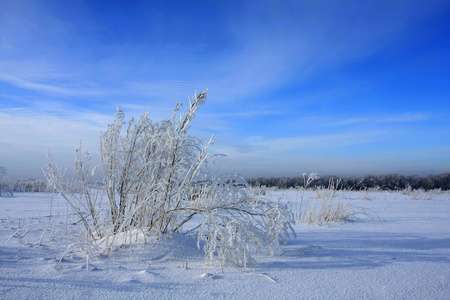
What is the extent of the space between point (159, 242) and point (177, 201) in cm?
42

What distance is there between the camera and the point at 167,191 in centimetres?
286

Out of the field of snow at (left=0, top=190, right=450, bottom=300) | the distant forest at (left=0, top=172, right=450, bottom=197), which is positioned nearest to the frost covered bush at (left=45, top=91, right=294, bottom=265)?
the field of snow at (left=0, top=190, right=450, bottom=300)

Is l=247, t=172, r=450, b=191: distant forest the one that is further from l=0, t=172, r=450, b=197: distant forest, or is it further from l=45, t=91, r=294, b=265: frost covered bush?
l=45, t=91, r=294, b=265: frost covered bush

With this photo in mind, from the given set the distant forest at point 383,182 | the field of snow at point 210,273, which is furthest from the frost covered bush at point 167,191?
the distant forest at point 383,182

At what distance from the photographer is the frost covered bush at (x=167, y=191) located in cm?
263

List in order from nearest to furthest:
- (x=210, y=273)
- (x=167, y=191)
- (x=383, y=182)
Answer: (x=210, y=273) → (x=167, y=191) → (x=383, y=182)

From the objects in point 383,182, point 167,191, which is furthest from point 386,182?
point 167,191

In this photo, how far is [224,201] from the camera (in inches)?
107

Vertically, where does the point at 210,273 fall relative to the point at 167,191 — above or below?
below

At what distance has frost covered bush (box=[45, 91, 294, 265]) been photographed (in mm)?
2627

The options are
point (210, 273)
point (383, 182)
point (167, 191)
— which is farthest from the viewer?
point (383, 182)

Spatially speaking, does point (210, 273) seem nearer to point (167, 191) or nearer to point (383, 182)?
point (167, 191)

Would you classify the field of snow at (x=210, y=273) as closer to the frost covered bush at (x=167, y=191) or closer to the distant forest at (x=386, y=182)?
the frost covered bush at (x=167, y=191)

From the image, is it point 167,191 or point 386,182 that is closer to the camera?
point 167,191
